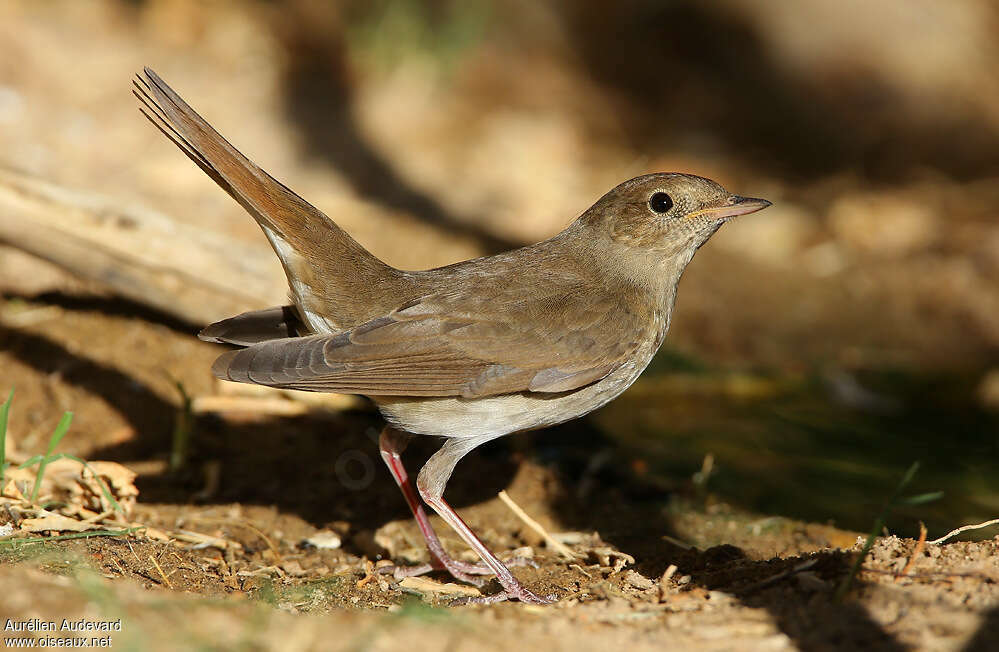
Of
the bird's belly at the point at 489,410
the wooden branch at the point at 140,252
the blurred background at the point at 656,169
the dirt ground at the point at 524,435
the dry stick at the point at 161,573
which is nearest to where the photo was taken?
the dirt ground at the point at 524,435

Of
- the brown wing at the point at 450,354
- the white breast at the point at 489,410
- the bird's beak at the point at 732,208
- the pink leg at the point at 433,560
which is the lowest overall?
the pink leg at the point at 433,560

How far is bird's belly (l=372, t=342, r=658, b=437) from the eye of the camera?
13.6 ft

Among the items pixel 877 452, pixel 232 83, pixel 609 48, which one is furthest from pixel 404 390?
pixel 609 48

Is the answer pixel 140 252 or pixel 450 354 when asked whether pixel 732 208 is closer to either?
pixel 450 354

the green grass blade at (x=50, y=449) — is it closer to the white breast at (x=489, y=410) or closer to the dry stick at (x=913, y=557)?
the white breast at (x=489, y=410)

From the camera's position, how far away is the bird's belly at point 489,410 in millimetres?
4156

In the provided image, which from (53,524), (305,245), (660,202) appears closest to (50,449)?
(53,524)

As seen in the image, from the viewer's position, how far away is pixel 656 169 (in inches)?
369

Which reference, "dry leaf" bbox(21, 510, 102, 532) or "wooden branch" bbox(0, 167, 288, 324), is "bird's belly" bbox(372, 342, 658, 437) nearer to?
"dry leaf" bbox(21, 510, 102, 532)

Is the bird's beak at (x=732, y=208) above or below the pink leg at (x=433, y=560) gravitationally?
above

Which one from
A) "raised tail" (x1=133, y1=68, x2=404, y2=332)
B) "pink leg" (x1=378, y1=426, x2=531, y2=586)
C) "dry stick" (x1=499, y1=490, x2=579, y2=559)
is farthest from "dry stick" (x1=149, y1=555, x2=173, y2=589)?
"dry stick" (x1=499, y1=490, x2=579, y2=559)

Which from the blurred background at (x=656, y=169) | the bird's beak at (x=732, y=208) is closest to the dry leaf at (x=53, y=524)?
the blurred background at (x=656, y=169)

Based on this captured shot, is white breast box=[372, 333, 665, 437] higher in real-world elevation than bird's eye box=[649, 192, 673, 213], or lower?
lower

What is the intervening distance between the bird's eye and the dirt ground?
5.03 feet
